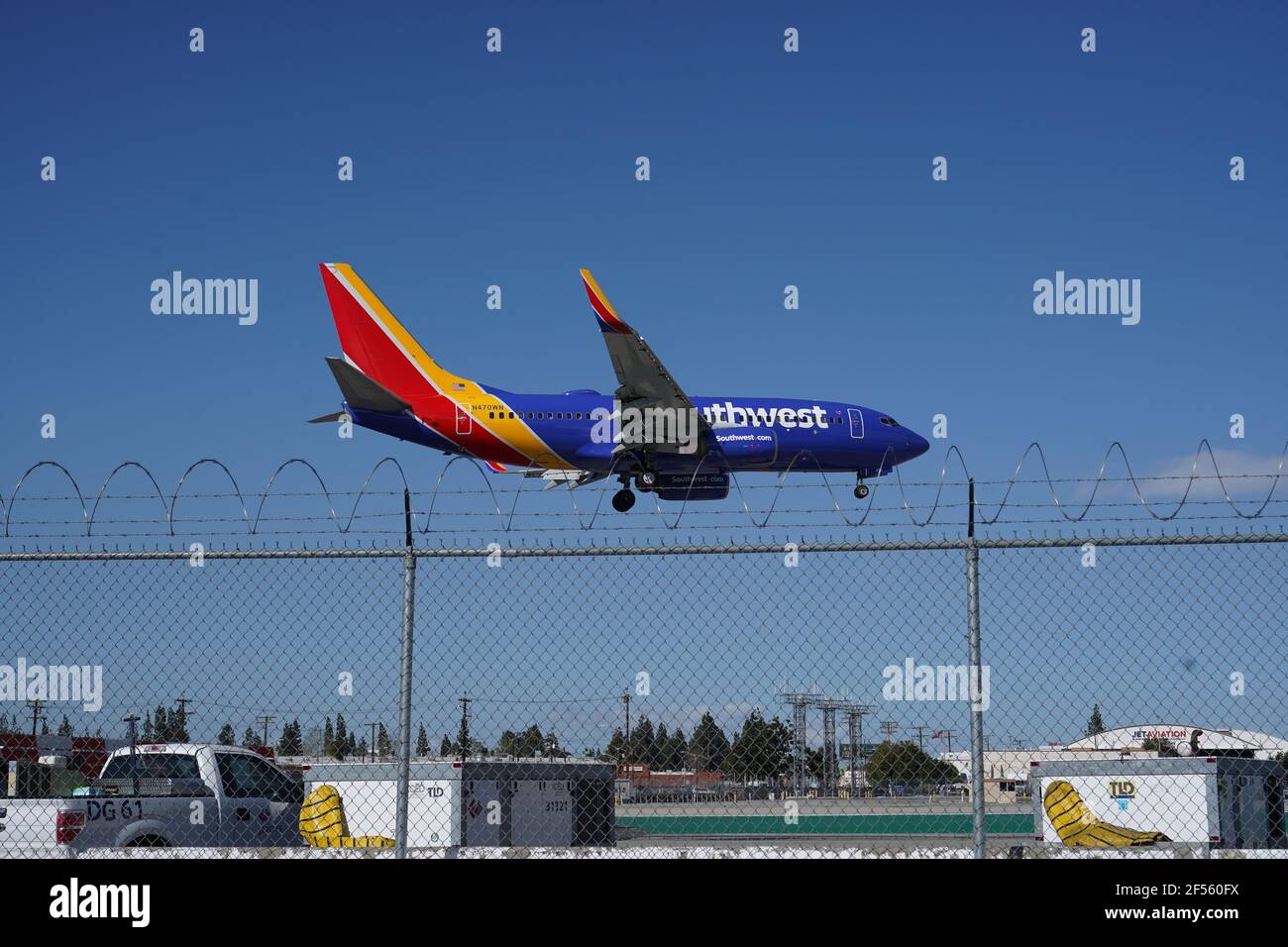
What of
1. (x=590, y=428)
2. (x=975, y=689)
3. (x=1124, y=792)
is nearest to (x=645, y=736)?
(x=975, y=689)

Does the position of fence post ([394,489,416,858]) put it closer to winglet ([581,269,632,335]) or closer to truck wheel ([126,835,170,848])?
truck wheel ([126,835,170,848])

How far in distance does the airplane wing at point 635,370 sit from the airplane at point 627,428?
0.13 ft

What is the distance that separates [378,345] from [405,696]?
3616cm

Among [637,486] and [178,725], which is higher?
[637,486]

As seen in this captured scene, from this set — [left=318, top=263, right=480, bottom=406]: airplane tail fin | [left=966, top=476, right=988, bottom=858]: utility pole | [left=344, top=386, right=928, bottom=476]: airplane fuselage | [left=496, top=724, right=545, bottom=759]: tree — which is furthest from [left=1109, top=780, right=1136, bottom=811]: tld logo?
[left=318, top=263, right=480, bottom=406]: airplane tail fin

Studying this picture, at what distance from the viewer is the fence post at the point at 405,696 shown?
28.9 ft

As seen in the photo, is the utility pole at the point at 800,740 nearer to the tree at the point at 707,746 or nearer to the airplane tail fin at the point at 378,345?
the tree at the point at 707,746

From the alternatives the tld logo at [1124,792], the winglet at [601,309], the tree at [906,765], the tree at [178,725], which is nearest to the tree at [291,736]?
the tree at [178,725]

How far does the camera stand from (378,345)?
4403cm

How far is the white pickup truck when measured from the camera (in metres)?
13.2

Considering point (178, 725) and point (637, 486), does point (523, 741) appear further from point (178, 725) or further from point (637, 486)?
point (637, 486)
